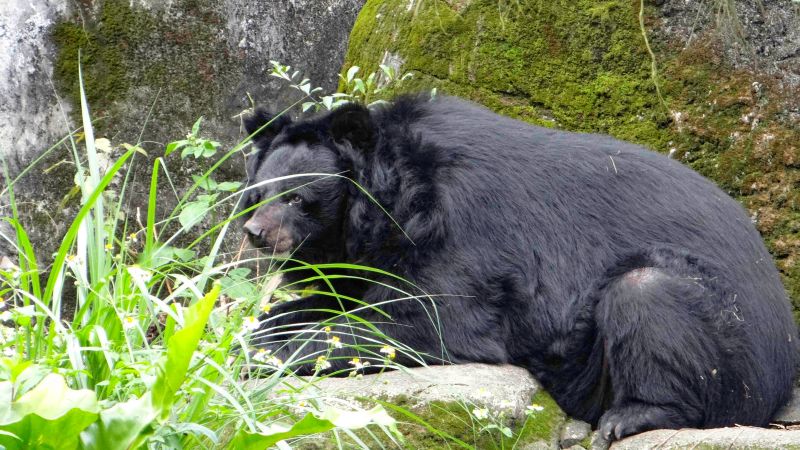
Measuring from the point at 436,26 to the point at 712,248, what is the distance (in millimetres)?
2513

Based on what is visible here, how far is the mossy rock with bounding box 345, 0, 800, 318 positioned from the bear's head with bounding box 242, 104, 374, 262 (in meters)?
1.02

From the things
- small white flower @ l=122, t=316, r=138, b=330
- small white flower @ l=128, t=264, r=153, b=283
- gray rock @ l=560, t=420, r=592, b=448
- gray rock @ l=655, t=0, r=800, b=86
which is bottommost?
gray rock @ l=560, t=420, r=592, b=448

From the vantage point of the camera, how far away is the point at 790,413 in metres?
4.95

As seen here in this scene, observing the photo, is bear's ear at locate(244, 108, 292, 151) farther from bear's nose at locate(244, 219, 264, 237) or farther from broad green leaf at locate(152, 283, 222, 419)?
broad green leaf at locate(152, 283, 222, 419)

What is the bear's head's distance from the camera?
499 centimetres

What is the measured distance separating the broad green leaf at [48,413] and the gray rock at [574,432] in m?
2.23

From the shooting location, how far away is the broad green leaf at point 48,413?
2.73 m

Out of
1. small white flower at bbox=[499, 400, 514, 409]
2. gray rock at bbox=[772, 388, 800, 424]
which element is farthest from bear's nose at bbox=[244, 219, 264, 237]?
gray rock at bbox=[772, 388, 800, 424]

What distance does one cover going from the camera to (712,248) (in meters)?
4.72

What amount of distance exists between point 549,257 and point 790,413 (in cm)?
142

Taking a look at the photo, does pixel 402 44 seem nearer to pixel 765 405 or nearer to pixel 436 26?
pixel 436 26

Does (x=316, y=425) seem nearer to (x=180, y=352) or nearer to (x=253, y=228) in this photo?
(x=180, y=352)

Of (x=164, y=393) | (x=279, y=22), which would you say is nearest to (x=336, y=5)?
(x=279, y=22)

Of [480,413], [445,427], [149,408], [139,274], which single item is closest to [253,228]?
[445,427]
